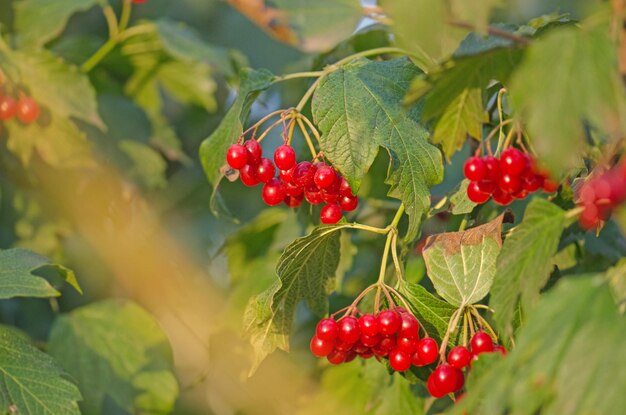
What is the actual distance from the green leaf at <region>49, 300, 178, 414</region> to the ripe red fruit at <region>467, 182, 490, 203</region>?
0.89 metres

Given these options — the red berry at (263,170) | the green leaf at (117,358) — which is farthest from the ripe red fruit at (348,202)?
the green leaf at (117,358)

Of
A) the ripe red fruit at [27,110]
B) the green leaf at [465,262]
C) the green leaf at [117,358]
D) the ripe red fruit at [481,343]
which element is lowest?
the green leaf at [117,358]

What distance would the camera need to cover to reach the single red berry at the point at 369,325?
102cm

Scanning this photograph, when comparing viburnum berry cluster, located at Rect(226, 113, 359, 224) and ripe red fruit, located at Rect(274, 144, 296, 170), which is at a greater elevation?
ripe red fruit, located at Rect(274, 144, 296, 170)

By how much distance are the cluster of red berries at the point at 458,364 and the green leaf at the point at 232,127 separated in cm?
44

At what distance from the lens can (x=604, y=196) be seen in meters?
0.78

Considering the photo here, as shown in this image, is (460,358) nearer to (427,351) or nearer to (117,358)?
(427,351)

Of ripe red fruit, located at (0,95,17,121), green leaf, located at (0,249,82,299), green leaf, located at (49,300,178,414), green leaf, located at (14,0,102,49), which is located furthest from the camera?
green leaf, located at (14,0,102,49)

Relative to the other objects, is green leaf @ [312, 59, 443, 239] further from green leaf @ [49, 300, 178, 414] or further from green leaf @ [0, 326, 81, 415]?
green leaf @ [49, 300, 178, 414]

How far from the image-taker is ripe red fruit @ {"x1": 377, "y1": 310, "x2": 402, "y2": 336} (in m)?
1.01

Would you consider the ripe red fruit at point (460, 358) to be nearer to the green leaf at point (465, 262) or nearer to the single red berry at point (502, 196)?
Result: the green leaf at point (465, 262)

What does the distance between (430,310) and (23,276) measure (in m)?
0.59

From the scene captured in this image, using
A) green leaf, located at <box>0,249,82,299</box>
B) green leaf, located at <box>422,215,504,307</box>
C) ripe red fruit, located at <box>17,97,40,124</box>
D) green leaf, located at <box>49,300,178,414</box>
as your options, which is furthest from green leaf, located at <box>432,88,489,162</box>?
ripe red fruit, located at <box>17,97,40,124</box>

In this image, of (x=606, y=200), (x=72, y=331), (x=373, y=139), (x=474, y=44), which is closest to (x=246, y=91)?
Result: (x=373, y=139)
